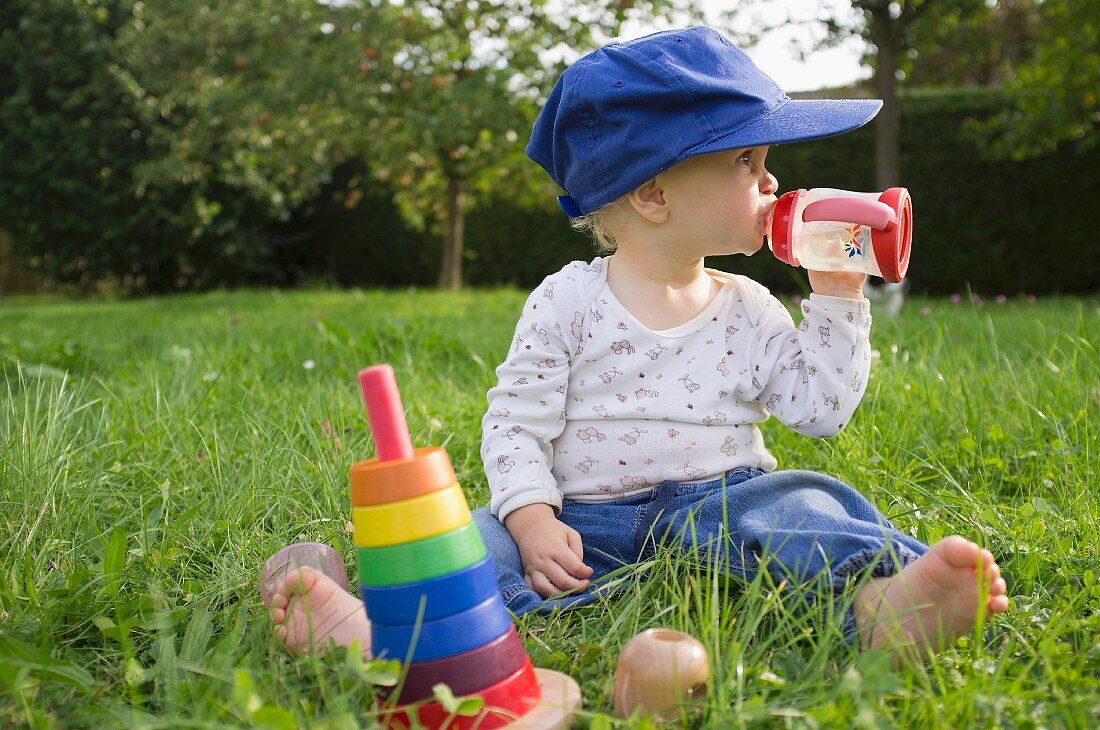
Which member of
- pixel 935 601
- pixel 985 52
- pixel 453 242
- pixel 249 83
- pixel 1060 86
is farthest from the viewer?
pixel 985 52

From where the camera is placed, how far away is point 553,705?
121 centimetres

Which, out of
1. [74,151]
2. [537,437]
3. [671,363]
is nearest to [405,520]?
[537,437]

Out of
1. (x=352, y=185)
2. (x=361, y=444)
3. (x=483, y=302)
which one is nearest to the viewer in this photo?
(x=361, y=444)

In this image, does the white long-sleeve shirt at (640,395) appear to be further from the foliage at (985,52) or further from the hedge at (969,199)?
the foliage at (985,52)

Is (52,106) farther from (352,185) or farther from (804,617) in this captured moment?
(804,617)

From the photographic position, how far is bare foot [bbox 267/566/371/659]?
137cm

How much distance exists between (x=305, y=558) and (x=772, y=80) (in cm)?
120

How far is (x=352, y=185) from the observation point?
12867mm

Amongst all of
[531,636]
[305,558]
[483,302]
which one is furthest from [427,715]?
[483,302]

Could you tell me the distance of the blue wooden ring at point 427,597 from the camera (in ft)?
3.77

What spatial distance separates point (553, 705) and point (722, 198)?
0.94 meters

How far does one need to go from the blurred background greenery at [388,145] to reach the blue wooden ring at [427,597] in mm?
6936

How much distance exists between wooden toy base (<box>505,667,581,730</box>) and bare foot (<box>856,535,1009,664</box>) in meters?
0.44

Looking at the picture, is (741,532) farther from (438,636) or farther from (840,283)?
(438,636)
